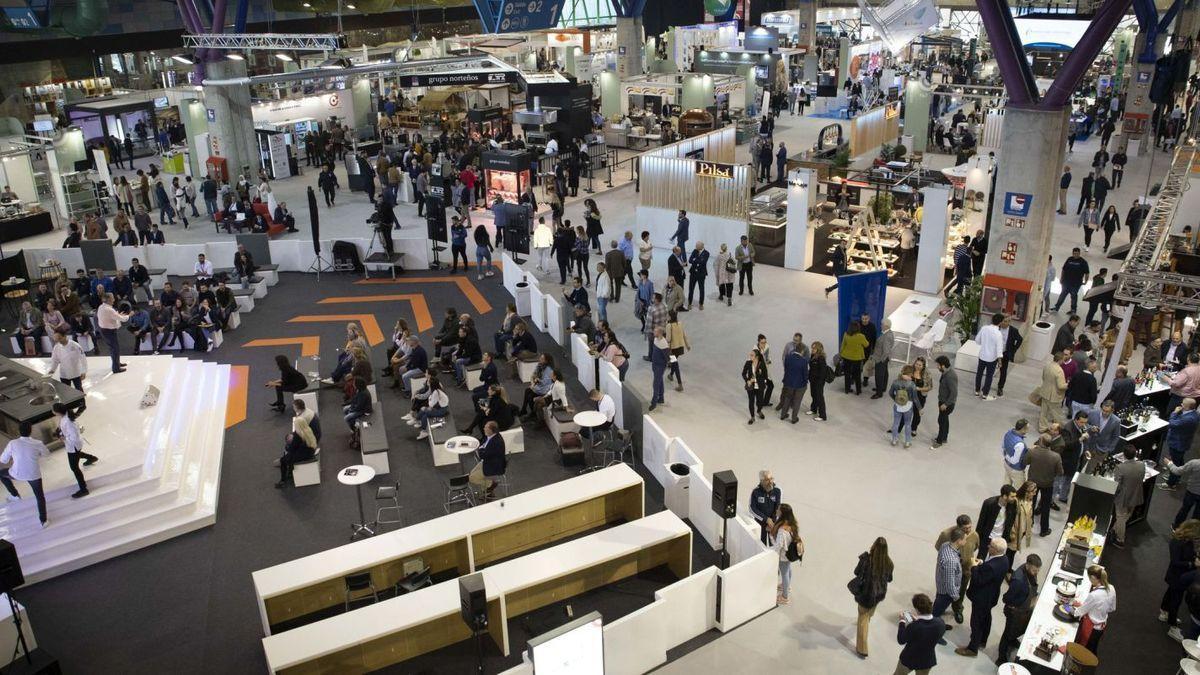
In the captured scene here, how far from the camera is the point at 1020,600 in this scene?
740cm

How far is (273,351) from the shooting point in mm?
14500

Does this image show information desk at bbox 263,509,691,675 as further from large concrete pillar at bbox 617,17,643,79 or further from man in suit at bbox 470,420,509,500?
large concrete pillar at bbox 617,17,643,79

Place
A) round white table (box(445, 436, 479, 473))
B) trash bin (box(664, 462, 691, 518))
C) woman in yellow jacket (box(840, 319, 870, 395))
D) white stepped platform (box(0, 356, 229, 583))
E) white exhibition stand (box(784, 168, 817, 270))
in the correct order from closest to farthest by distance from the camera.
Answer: white stepped platform (box(0, 356, 229, 583)) < trash bin (box(664, 462, 691, 518)) < round white table (box(445, 436, 479, 473)) < woman in yellow jacket (box(840, 319, 870, 395)) < white exhibition stand (box(784, 168, 817, 270))

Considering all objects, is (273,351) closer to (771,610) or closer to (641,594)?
(641,594)

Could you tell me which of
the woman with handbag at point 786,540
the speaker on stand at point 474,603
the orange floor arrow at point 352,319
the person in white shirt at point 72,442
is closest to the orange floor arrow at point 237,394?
the orange floor arrow at point 352,319

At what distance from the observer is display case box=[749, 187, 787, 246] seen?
1847 cm

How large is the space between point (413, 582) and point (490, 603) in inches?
34.0

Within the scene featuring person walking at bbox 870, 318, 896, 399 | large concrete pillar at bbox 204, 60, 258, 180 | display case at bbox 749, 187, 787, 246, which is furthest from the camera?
large concrete pillar at bbox 204, 60, 258, 180

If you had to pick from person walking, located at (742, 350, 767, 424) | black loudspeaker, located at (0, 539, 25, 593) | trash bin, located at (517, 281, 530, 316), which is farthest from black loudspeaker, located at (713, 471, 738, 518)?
trash bin, located at (517, 281, 530, 316)

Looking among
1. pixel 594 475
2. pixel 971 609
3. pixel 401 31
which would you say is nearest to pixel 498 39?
pixel 401 31

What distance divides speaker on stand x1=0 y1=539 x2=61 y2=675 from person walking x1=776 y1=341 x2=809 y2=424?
807 centimetres

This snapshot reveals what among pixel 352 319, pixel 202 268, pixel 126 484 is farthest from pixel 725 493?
pixel 202 268

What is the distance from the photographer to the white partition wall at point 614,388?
11.4 metres

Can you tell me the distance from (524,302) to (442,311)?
148cm
